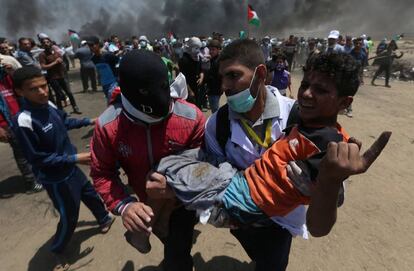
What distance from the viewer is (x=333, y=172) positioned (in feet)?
3.35

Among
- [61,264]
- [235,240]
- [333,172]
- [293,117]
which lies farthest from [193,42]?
[333,172]

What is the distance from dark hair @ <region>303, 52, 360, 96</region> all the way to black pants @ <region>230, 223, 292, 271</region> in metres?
0.89

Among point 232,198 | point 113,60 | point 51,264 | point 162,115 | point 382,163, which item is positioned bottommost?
point 51,264

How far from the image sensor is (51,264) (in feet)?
10.0

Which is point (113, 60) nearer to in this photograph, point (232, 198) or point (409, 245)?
point (232, 198)

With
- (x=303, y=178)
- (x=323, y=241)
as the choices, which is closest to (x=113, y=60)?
(x=323, y=241)

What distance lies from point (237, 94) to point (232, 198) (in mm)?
596

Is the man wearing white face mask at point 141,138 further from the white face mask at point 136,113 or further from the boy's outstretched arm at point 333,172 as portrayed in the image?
the boy's outstretched arm at point 333,172

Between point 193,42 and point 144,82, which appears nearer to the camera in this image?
point 144,82

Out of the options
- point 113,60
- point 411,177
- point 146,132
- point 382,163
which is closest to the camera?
point 146,132

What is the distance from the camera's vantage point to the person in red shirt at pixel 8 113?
13.1 feet

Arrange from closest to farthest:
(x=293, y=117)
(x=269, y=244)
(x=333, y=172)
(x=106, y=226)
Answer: (x=333, y=172) → (x=293, y=117) → (x=269, y=244) → (x=106, y=226)

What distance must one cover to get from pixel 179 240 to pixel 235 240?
5.02ft

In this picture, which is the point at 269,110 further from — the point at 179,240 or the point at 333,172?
the point at 179,240
